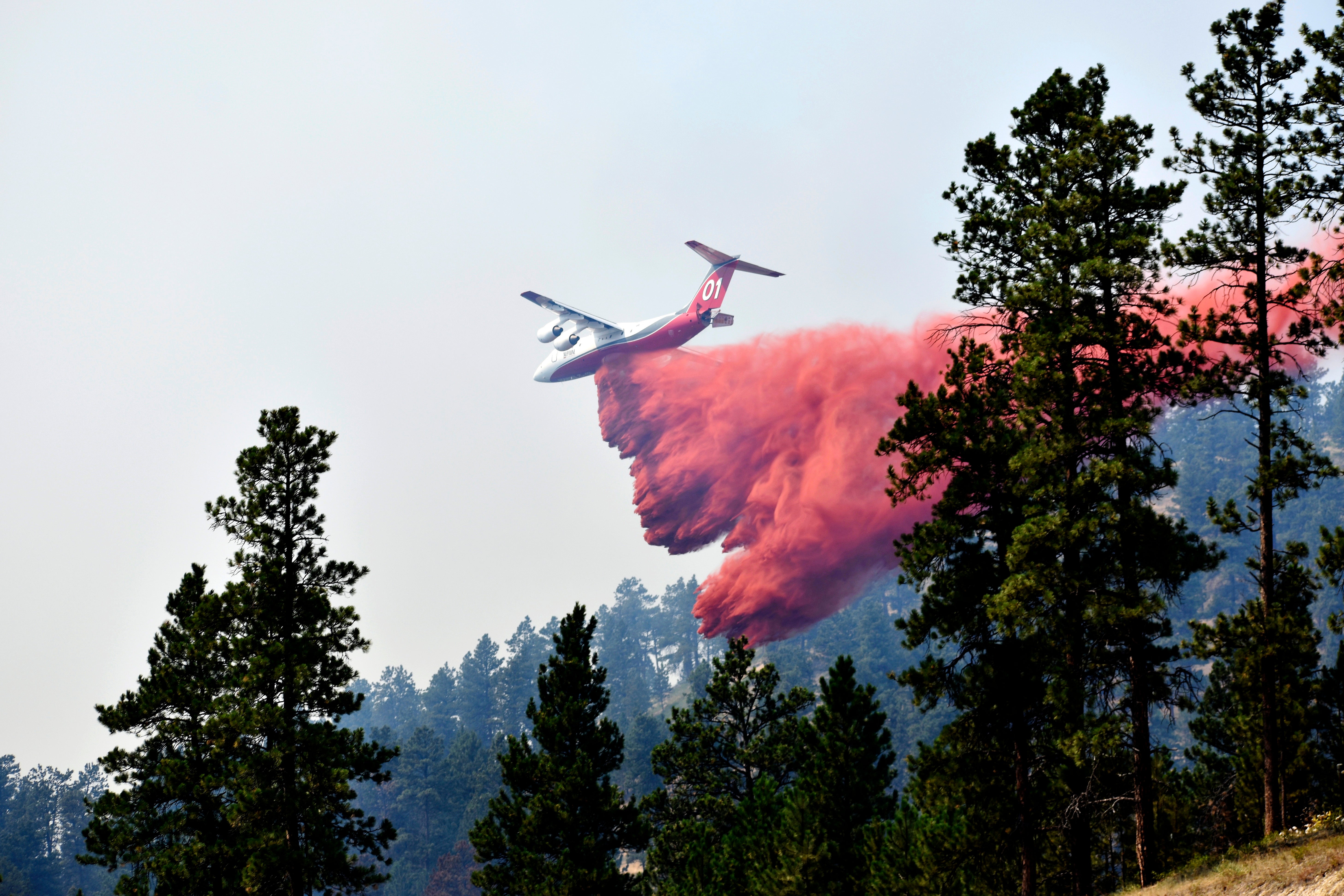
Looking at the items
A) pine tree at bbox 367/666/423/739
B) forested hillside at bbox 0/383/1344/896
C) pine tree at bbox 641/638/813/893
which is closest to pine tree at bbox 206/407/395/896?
pine tree at bbox 641/638/813/893

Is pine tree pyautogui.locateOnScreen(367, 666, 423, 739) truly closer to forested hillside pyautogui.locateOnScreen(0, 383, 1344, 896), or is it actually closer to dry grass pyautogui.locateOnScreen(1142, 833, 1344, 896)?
forested hillside pyautogui.locateOnScreen(0, 383, 1344, 896)

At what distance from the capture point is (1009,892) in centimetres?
2250

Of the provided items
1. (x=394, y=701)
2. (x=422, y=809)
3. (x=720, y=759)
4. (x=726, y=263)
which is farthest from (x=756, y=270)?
(x=394, y=701)

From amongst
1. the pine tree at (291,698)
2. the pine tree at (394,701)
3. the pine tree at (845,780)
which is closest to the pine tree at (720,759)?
the pine tree at (845,780)

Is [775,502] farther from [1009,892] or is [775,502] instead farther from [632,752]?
[632,752]

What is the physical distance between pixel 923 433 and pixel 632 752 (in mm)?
76690

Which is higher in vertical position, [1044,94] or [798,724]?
[1044,94]

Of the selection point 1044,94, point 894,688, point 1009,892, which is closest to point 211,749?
point 1009,892

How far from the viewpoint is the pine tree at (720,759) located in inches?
1201

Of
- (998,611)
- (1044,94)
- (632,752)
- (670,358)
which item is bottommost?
(632,752)

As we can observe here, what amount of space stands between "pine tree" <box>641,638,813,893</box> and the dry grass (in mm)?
15434

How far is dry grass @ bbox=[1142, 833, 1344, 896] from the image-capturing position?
12.4 meters

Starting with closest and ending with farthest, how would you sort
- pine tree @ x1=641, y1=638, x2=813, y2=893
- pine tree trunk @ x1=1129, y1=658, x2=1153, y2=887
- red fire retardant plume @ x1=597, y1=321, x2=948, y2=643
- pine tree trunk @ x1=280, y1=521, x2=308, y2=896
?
pine tree trunk @ x1=1129, y1=658, x2=1153, y2=887, pine tree trunk @ x1=280, y1=521, x2=308, y2=896, pine tree @ x1=641, y1=638, x2=813, y2=893, red fire retardant plume @ x1=597, y1=321, x2=948, y2=643

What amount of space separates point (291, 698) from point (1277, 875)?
57.2ft
